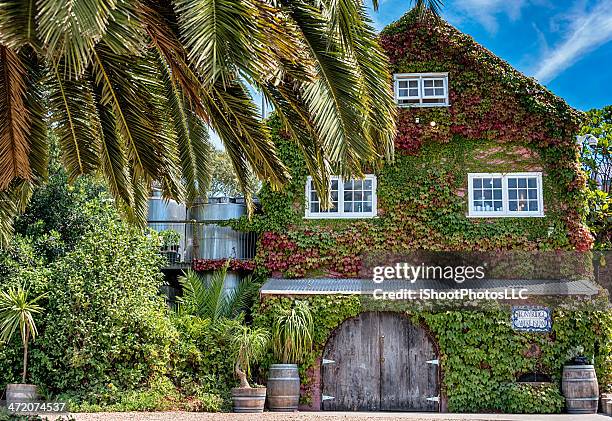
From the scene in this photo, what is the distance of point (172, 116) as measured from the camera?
34.3 feet

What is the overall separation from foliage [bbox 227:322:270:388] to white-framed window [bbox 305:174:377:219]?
11.7ft

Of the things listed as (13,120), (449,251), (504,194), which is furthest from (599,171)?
(13,120)

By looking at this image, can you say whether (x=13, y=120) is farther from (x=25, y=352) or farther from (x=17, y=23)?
(x=25, y=352)

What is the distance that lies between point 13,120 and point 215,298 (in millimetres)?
10743

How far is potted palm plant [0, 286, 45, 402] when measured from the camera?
15.6m

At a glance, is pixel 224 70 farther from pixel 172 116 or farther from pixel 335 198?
pixel 335 198

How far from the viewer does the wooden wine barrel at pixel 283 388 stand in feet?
54.3

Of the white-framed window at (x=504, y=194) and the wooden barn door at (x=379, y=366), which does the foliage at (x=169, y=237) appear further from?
the white-framed window at (x=504, y=194)

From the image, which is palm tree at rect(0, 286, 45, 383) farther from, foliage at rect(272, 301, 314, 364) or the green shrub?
foliage at rect(272, 301, 314, 364)

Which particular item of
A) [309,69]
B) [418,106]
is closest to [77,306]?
[418,106]

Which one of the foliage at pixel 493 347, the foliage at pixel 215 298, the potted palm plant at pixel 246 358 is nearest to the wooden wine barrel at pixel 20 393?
the foliage at pixel 215 298

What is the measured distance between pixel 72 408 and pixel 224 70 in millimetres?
11292

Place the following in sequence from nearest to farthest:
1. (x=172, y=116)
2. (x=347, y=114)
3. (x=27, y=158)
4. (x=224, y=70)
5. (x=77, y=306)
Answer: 1. (x=224, y=70)
2. (x=347, y=114)
3. (x=27, y=158)
4. (x=172, y=116)
5. (x=77, y=306)

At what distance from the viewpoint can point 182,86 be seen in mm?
8688
